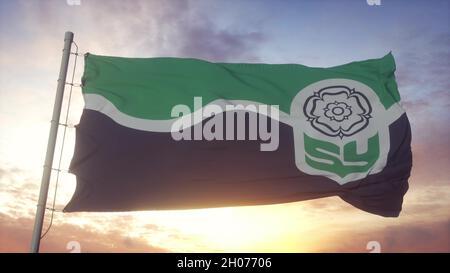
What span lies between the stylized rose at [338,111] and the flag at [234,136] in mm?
23

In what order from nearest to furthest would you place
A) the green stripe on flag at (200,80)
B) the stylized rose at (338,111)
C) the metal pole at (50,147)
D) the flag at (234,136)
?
the metal pole at (50,147), the flag at (234,136), the green stripe on flag at (200,80), the stylized rose at (338,111)

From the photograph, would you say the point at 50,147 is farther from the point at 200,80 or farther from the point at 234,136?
the point at 234,136

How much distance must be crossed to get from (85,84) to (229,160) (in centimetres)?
331

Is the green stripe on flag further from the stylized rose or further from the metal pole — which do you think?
the metal pole

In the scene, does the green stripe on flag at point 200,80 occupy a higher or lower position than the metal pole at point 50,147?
higher

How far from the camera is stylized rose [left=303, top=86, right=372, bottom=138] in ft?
37.8

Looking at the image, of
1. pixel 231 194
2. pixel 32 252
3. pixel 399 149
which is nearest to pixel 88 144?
pixel 32 252

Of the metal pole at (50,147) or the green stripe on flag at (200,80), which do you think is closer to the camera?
the metal pole at (50,147)

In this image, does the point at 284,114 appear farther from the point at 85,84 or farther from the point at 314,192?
the point at 85,84

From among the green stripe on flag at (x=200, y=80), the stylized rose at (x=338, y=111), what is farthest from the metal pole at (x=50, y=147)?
the stylized rose at (x=338, y=111)

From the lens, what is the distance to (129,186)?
10.4 meters

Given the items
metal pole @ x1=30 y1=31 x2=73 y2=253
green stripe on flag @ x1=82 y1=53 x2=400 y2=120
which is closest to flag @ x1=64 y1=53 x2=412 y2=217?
green stripe on flag @ x1=82 y1=53 x2=400 y2=120

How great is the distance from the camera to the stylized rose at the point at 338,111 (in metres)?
11.5

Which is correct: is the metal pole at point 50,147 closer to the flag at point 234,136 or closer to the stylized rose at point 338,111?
the flag at point 234,136
